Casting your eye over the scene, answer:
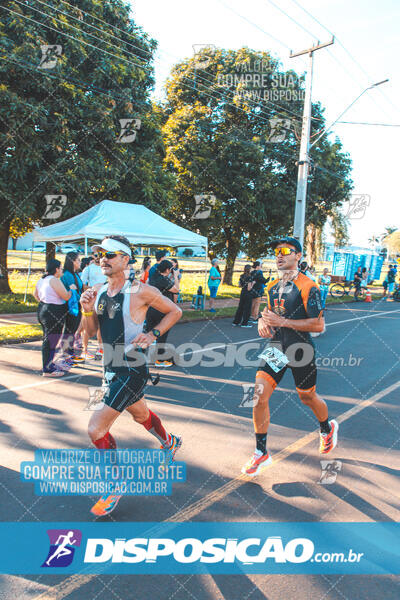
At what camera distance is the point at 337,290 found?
85.0 ft

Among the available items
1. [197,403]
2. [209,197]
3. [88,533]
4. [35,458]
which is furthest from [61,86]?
[88,533]

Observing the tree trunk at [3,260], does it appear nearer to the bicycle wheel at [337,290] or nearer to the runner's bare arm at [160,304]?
the runner's bare arm at [160,304]

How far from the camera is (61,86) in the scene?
1276cm

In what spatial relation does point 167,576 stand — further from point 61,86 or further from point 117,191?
point 117,191

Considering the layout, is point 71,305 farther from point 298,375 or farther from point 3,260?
point 3,260

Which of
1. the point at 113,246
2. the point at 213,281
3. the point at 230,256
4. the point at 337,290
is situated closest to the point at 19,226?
the point at 213,281

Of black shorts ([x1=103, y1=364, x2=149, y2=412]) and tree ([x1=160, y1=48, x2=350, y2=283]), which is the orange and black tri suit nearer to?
black shorts ([x1=103, y1=364, x2=149, y2=412])

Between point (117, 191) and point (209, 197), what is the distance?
560cm

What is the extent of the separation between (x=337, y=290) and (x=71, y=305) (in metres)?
21.2

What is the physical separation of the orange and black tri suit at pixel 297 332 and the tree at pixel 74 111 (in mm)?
10911

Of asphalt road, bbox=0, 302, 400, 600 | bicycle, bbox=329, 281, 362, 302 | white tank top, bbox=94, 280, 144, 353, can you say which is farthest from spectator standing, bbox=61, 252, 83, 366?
bicycle, bbox=329, 281, 362, 302

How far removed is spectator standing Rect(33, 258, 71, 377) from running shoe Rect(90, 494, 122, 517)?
3.92 metres

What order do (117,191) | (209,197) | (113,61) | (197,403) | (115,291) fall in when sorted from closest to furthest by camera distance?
(115,291) < (197,403) < (113,61) < (117,191) < (209,197)

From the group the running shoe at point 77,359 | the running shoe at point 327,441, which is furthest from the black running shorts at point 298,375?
the running shoe at point 77,359
